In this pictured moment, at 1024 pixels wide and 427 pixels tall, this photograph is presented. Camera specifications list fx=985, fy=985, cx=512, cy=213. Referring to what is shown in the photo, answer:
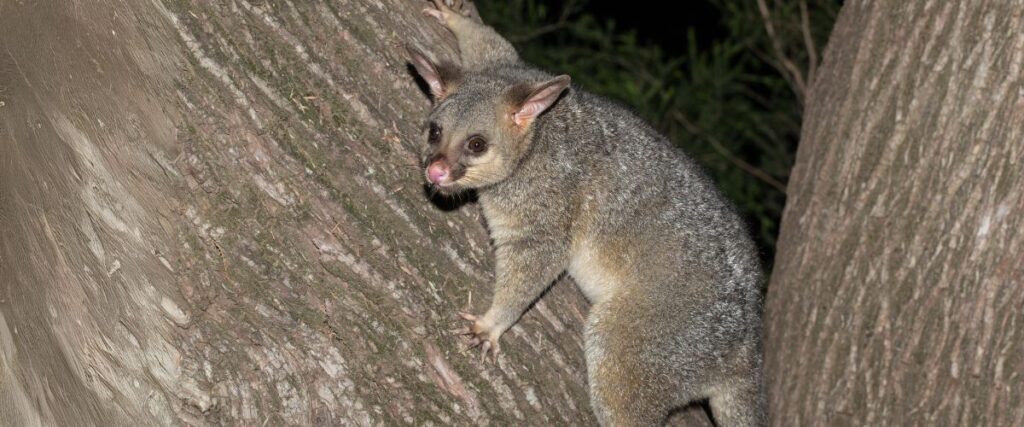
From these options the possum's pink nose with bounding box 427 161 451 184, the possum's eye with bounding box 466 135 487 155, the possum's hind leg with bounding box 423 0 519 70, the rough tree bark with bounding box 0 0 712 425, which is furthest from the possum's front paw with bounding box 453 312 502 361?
the possum's hind leg with bounding box 423 0 519 70

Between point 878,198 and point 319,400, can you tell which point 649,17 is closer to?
point 878,198

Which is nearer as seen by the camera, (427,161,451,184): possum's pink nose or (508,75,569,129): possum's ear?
(427,161,451,184): possum's pink nose

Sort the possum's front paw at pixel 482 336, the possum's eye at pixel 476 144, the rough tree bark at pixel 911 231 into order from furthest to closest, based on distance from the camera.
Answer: the possum's eye at pixel 476 144 → the rough tree bark at pixel 911 231 → the possum's front paw at pixel 482 336

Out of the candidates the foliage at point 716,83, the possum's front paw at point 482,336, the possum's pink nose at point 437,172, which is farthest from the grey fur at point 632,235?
the foliage at point 716,83

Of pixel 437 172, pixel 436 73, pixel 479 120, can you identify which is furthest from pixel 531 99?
pixel 437 172

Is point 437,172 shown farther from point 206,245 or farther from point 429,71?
point 206,245

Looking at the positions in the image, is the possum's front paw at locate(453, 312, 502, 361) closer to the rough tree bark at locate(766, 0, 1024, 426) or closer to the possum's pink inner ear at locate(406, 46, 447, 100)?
the possum's pink inner ear at locate(406, 46, 447, 100)

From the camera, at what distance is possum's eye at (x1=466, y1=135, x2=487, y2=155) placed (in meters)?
3.65

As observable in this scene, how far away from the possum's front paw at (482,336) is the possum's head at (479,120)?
0.56 m

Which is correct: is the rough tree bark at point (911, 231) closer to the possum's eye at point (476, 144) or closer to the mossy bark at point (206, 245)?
the mossy bark at point (206, 245)

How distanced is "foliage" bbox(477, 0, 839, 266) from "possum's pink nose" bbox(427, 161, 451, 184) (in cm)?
472

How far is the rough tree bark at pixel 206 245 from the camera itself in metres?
2.63

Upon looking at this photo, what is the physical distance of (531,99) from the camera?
3.64 m

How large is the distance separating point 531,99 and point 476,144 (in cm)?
26
